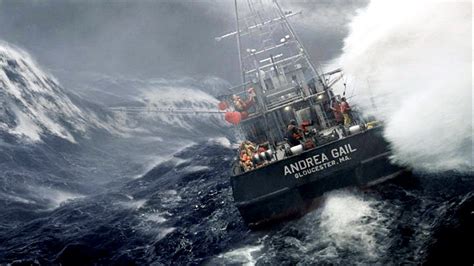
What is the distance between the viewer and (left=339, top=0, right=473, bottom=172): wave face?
12.2 meters

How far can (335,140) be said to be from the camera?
14.0 metres

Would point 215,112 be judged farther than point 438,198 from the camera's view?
Yes

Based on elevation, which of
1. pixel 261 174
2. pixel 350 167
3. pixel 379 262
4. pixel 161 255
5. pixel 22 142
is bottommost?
pixel 379 262

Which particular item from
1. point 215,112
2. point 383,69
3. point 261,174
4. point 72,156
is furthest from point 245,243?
point 215,112

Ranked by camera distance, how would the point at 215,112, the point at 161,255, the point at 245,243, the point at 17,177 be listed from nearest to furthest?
the point at 245,243 < the point at 161,255 < the point at 17,177 < the point at 215,112

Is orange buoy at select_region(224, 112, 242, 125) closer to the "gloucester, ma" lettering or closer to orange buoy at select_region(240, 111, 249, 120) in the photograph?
orange buoy at select_region(240, 111, 249, 120)

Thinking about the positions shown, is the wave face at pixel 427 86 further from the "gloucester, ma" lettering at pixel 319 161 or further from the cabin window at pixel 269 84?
the cabin window at pixel 269 84

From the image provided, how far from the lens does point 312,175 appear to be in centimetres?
1366

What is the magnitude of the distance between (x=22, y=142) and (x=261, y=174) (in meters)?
38.3

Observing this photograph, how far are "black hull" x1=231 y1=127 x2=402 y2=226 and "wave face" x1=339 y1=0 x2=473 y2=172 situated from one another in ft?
2.71

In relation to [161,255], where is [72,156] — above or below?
above

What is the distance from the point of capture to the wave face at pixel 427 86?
1225cm

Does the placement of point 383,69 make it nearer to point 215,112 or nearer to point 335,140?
point 335,140

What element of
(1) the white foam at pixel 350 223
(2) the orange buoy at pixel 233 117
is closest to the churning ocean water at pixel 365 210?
(1) the white foam at pixel 350 223
